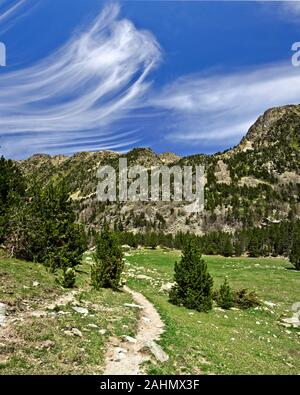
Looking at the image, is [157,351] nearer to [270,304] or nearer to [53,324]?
[53,324]

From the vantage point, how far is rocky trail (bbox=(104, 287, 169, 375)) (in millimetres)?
13445

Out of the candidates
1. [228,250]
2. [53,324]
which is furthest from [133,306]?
[228,250]

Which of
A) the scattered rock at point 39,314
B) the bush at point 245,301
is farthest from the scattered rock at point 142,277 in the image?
the scattered rock at point 39,314

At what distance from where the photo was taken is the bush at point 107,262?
101 feet

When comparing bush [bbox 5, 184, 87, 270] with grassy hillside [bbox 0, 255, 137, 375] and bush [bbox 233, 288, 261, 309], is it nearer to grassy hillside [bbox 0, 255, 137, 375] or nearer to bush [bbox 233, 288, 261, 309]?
grassy hillside [bbox 0, 255, 137, 375]

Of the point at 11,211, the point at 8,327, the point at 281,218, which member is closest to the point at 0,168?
the point at 11,211

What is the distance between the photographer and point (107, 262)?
31.6 meters

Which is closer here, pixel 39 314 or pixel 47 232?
pixel 39 314

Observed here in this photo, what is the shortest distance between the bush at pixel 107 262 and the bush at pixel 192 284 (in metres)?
5.16

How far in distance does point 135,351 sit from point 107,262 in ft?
53.6

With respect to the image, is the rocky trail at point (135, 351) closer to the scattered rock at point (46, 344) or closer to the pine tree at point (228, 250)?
the scattered rock at point (46, 344)

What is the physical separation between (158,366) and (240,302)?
67.2ft
